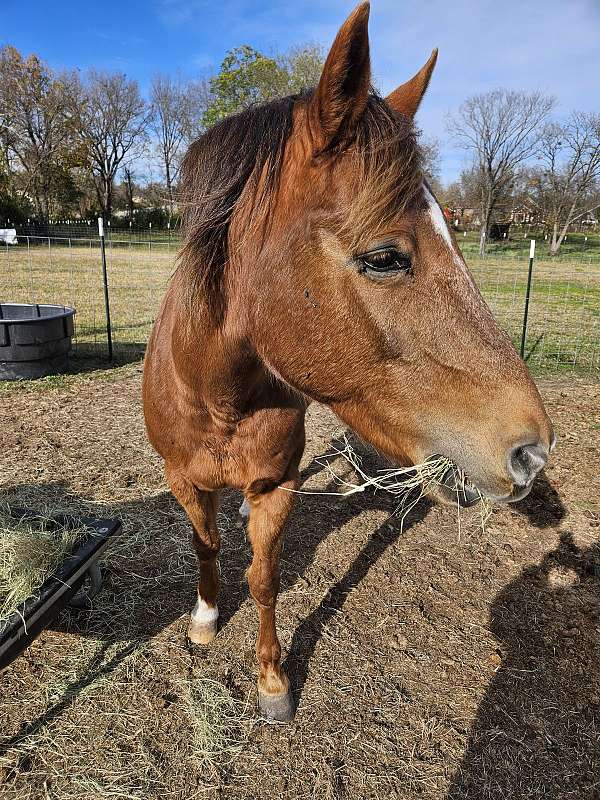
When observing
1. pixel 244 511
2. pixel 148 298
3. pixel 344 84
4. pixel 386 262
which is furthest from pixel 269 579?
pixel 148 298

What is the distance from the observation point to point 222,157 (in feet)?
4.84

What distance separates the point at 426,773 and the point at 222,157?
2565 millimetres

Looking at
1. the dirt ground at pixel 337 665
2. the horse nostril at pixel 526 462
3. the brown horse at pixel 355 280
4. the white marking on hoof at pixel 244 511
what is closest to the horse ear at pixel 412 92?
the brown horse at pixel 355 280

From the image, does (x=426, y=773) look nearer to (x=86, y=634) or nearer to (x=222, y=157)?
(x=86, y=634)

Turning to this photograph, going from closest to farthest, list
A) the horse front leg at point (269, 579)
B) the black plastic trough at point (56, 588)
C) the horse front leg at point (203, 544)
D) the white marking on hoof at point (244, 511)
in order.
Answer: the black plastic trough at point (56, 588) → the horse front leg at point (269, 579) → the horse front leg at point (203, 544) → the white marking on hoof at point (244, 511)

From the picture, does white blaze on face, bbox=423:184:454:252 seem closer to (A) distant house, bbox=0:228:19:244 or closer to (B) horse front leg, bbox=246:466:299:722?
(B) horse front leg, bbox=246:466:299:722

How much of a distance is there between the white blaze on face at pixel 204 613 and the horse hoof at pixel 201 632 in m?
0.02

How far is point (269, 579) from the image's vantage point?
2.42m

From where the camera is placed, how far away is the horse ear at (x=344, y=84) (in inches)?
44.6

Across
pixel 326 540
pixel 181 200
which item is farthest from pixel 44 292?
pixel 181 200

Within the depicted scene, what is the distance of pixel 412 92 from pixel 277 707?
262 centimetres

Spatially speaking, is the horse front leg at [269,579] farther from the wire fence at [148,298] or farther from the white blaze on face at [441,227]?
the wire fence at [148,298]

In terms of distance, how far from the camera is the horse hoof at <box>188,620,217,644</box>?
277cm

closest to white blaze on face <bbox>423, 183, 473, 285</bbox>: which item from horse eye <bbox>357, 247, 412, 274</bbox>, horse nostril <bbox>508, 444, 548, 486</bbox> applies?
horse eye <bbox>357, 247, 412, 274</bbox>
